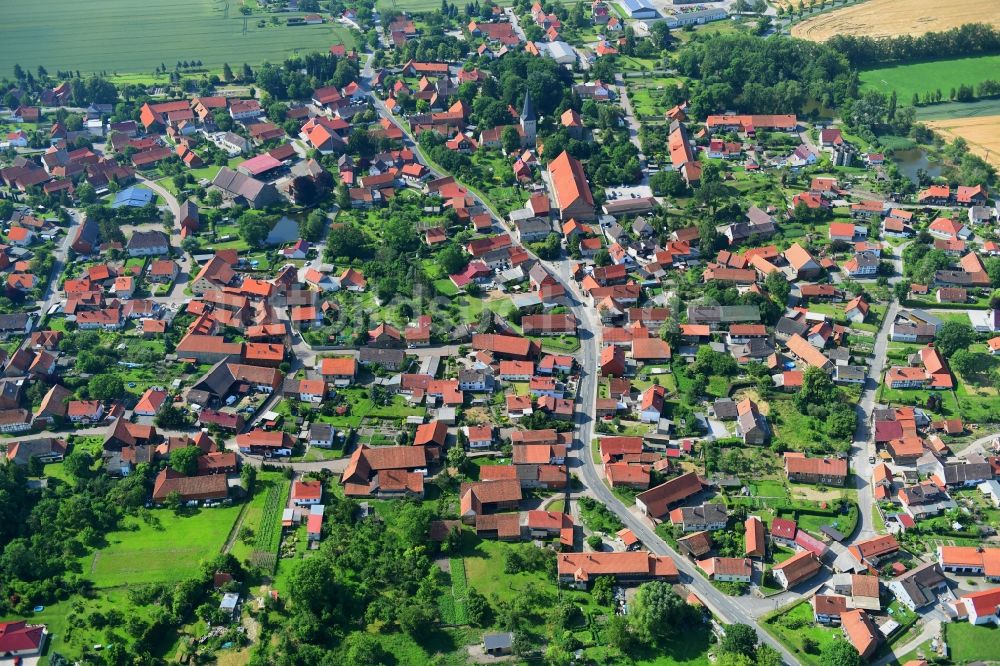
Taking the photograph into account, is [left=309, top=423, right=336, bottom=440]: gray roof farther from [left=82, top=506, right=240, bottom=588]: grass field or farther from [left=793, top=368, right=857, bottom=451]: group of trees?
[left=793, top=368, right=857, bottom=451]: group of trees

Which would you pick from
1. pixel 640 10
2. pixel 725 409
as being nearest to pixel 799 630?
pixel 725 409

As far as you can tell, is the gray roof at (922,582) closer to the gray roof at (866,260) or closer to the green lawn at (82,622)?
the gray roof at (866,260)

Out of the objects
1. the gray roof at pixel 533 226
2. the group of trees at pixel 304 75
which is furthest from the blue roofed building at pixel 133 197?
the gray roof at pixel 533 226

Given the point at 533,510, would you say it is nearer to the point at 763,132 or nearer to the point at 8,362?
the point at 8,362

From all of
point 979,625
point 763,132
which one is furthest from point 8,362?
point 763,132

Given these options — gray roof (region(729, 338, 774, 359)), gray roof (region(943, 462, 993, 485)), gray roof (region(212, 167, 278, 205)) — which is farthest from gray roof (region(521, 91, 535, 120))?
gray roof (region(943, 462, 993, 485))

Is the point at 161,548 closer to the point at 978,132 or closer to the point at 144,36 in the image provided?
the point at 978,132
